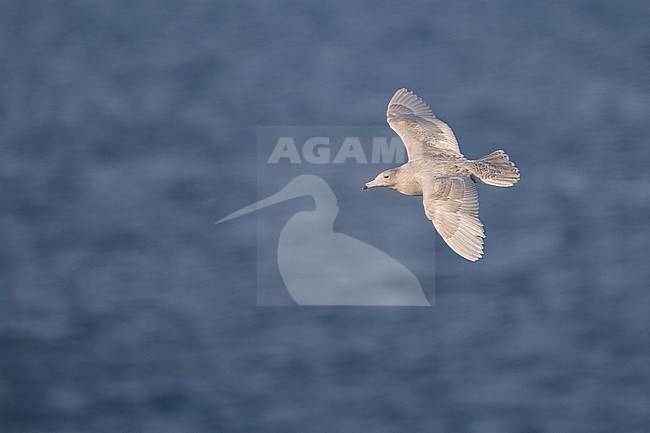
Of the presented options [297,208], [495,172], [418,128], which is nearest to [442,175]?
[495,172]

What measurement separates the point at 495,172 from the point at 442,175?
49 cm

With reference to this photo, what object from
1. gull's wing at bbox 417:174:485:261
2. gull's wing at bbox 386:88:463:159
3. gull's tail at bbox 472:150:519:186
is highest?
gull's wing at bbox 386:88:463:159

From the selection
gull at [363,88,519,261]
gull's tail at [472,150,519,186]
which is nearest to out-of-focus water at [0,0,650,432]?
gull at [363,88,519,261]

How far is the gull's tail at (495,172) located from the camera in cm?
1002

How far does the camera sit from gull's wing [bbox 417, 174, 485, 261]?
9070 mm

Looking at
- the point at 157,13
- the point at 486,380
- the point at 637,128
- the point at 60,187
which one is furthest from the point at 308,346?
the point at 157,13

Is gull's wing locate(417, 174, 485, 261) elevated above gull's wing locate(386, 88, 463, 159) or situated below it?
below

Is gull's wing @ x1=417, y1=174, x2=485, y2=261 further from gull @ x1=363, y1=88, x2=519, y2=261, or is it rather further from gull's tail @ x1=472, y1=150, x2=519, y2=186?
gull's tail @ x1=472, y1=150, x2=519, y2=186

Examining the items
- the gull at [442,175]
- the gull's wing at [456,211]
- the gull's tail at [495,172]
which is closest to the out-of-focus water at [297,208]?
the gull at [442,175]

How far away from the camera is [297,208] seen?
1486 cm

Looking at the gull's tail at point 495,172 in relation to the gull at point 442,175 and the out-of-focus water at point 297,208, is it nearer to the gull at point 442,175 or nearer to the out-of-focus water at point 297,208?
the gull at point 442,175

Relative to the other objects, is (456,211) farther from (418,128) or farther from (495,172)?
(418,128)

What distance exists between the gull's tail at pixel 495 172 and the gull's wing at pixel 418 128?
0.47 meters

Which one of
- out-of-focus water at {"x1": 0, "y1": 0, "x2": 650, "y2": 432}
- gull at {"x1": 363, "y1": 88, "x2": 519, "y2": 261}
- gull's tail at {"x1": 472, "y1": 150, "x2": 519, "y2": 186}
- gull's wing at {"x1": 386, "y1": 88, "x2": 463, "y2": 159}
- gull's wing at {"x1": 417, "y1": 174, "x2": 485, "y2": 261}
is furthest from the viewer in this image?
out-of-focus water at {"x1": 0, "y1": 0, "x2": 650, "y2": 432}
